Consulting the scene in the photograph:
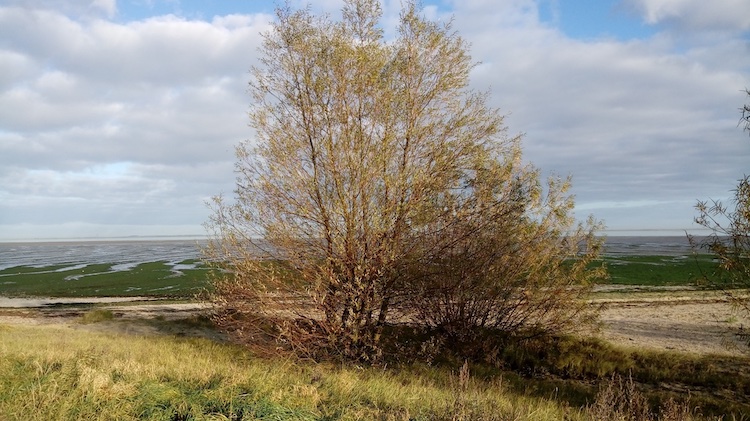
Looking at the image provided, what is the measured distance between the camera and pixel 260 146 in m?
12.2

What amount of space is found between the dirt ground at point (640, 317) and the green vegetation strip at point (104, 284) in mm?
4954

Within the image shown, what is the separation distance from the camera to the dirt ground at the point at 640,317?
2058 cm

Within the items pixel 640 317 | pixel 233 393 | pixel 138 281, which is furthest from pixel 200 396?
pixel 138 281

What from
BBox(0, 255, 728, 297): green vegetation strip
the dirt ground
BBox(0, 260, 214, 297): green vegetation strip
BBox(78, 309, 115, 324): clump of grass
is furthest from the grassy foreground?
BBox(0, 255, 728, 297): green vegetation strip

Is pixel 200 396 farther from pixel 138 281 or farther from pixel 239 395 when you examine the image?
pixel 138 281

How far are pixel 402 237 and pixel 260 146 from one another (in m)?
3.89

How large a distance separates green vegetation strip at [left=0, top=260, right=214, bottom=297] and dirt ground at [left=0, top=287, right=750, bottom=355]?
4.95 meters

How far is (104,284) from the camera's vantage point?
49312 mm

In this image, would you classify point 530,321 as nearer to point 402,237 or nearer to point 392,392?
point 402,237

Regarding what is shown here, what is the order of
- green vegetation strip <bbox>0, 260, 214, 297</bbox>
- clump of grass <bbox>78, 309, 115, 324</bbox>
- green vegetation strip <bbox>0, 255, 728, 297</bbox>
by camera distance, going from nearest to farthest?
1. clump of grass <bbox>78, 309, 115, 324</bbox>
2. green vegetation strip <bbox>0, 260, 214, 297</bbox>
3. green vegetation strip <bbox>0, 255, 728, 297</bbox>

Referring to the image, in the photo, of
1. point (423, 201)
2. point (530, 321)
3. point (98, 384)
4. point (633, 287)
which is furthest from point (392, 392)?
point (633, 287)

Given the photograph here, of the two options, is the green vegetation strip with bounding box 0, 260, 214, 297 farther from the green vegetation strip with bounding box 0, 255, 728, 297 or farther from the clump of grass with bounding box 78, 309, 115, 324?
the clump of grass with bounding box 78, 309, 115, 324

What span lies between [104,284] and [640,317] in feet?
146

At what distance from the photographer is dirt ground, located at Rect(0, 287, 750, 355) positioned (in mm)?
20578
